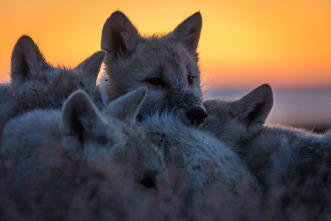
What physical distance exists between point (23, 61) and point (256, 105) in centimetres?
281

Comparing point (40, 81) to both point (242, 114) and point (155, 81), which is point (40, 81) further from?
point (242, 114)

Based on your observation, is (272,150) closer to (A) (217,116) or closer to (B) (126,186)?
(A) (217,116)

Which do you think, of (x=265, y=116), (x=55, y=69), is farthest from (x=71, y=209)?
(x=265, y=116)

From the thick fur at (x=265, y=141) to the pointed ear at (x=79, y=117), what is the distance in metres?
1.81

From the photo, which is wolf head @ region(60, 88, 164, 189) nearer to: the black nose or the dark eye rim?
the black nose

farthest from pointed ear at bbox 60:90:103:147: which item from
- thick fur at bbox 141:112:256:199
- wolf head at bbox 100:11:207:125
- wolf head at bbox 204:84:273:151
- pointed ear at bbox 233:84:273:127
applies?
pointed ear at bbox 233:84:273:127

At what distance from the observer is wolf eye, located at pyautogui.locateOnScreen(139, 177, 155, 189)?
10.0 feet

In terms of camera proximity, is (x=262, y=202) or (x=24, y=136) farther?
(x=262, y=202)

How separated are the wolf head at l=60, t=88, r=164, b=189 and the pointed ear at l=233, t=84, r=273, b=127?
2275 millimetres

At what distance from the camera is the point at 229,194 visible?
346 centimetres

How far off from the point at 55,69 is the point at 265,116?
8.42ft

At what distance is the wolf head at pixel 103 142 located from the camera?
2820 millimetres

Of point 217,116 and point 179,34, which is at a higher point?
point 179,34

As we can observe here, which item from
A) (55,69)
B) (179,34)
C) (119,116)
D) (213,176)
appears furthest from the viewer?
(179,34)
